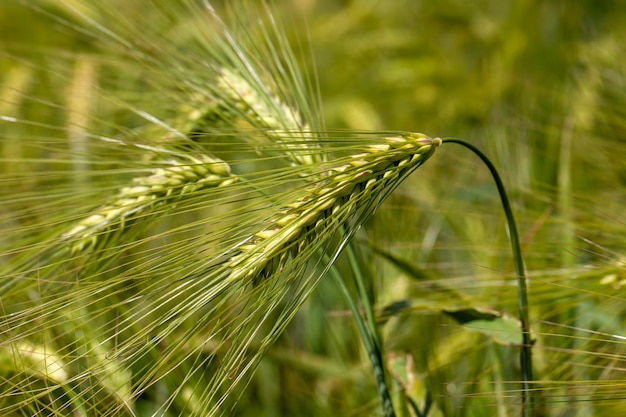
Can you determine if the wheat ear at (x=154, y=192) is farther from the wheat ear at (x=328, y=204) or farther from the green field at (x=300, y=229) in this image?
the wheat ear at (x=328, y=204)

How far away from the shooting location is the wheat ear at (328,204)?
63 centimetres

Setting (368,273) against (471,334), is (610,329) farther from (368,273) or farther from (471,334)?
(368,273)

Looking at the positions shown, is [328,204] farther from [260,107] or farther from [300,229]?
[260,107]

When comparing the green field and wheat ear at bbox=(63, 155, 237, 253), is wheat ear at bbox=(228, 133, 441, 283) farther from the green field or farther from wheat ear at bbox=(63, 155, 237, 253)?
wheat ear at bbox=(63, 155, 237, 253)

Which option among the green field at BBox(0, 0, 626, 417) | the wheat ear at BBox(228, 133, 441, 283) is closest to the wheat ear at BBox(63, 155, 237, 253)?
the green field at BBox(0, 0, 626, 417)

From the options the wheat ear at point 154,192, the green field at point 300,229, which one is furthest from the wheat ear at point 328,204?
the wheat ear at point 154,192

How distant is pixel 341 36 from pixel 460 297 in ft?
5.38

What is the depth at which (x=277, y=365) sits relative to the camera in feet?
4.75

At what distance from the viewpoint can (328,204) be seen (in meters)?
0.65

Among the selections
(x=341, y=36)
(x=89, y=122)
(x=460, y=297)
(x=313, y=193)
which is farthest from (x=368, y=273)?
(x=341, y=36)

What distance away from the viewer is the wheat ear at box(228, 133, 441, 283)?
2.06 feet

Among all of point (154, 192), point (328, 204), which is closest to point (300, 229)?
point (328, 204)

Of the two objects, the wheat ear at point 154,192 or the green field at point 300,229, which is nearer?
the green field at point 300,229

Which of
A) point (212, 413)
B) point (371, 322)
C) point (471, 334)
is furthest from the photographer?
point (471, 334)
